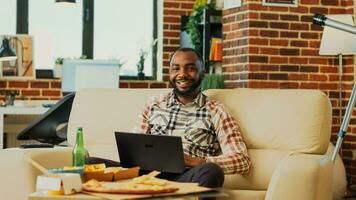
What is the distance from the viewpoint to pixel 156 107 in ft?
12.6

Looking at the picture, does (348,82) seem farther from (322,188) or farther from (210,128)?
(322,188)

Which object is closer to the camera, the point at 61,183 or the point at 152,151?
the point at 61,183

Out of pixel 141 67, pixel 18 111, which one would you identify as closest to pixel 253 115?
pixel 18 111

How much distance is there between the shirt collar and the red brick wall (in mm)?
1863

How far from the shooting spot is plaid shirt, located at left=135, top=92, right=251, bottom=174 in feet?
11.6

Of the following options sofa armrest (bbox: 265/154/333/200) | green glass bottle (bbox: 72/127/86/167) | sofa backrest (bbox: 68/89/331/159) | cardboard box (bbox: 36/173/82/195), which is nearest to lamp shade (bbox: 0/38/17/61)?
sofa backrest (bbox: 68/89/331/159)

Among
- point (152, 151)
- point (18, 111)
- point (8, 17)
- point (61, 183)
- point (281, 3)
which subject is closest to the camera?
point (61, 183)

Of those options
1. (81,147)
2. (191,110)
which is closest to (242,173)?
(191,110)

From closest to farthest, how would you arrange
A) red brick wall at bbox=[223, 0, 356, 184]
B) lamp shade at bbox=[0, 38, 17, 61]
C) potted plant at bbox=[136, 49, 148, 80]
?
red brick wall at bbox=[223, 0, 356, 184] → lamp shade at bbox=[0, 38, 17, 61] → potted plant at bbox=[136, 49, 148, 80]

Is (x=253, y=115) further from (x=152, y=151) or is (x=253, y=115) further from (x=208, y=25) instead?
(x=208, y=25)

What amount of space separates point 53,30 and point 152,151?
14.6ft

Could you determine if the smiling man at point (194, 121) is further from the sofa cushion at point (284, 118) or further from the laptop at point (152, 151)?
the laptop at point (152, 151)

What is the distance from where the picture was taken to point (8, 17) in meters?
7.20

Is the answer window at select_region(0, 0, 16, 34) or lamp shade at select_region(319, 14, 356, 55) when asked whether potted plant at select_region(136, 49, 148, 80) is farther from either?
lamp shade at select_region(319, 14, 356, 55)
